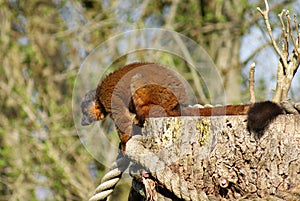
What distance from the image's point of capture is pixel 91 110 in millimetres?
4543

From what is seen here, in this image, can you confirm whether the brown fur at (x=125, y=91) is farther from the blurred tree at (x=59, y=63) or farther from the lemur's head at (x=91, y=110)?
the blurred tree at (x=59, y=63)

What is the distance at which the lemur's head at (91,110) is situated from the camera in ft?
14.8

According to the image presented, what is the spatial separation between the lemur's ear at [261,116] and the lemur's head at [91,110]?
222 centimetres

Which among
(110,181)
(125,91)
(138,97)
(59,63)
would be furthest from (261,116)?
(59,63)

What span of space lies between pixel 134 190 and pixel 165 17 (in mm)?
5380

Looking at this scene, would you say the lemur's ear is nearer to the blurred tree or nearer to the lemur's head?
the lemur's head

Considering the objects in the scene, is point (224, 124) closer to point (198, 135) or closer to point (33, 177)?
→ point (198, 135)

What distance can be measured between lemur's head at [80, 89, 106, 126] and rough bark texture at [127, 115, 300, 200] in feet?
5.89

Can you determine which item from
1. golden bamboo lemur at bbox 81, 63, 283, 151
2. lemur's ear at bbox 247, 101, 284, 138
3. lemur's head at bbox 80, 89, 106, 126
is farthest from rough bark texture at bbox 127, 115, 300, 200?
lemur's head at bbox 80, 89, 106, 126

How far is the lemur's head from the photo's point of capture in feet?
14.8

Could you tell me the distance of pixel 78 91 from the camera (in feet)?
20.1

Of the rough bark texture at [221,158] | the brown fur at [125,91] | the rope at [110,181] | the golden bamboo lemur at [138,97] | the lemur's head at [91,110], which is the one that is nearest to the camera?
the rough bark texture at [221,158]

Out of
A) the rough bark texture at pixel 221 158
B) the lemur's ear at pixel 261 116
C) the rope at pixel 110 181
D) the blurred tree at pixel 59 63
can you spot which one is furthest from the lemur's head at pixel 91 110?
the blurred tree at pixel 59 63

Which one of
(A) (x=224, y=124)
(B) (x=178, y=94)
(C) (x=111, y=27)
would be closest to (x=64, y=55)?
(C) (x=111, y=27)
